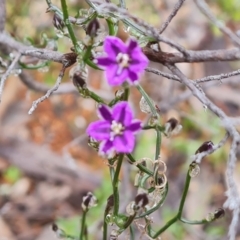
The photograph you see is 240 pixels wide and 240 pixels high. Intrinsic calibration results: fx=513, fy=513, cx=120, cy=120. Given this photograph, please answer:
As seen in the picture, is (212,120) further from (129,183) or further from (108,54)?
(108,54)

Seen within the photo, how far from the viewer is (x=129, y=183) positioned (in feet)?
5.95

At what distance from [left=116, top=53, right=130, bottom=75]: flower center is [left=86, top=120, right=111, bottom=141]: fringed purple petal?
0.06 meters

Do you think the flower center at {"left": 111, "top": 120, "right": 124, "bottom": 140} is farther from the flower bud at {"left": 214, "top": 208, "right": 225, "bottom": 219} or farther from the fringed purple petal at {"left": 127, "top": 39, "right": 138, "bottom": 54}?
the flower bud at {"left": 214, "top": 208, "right": 225, "bottom": 219}

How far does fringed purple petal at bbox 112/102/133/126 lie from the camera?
1.77 ft

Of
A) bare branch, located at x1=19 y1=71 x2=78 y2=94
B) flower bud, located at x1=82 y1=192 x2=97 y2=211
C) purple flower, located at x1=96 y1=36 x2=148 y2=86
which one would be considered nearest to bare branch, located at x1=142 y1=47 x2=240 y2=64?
purple flower, located at x1=96 y1=36 x2=148 y2=86

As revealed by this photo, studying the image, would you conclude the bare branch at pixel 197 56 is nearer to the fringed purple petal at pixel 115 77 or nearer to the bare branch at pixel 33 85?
the fringed purple petal at pixel 115 77

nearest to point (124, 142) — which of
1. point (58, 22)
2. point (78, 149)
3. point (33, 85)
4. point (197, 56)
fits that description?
point (197, 56)

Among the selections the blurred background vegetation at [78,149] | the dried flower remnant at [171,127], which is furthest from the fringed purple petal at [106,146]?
the blurred background vegetation at [78,149]

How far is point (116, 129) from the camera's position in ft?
1.82

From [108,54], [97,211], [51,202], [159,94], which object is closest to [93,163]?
[51,202]

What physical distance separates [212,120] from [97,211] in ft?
2.03

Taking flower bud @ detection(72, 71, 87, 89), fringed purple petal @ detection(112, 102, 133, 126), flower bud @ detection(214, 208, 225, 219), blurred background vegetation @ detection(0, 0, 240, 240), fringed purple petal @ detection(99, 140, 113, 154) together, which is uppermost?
blurred background vegetation @ detection(0, 0, 240, 240)

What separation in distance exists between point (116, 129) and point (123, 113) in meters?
0.02

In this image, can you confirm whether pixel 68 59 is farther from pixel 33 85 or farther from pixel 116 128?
pixel 33 85
